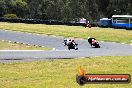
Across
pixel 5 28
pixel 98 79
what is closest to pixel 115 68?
pixel 98 79

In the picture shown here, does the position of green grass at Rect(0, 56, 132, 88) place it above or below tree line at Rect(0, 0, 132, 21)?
above

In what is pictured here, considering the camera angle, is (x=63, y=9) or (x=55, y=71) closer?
(x=55, y=71)

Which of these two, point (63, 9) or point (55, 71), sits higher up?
point (55, 71)

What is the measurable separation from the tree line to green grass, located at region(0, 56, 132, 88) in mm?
75860

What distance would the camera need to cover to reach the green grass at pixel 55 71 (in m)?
13.1

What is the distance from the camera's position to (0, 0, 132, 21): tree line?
318 ft

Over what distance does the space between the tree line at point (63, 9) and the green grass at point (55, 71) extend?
75.9 m

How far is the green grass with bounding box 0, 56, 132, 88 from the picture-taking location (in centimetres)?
1305

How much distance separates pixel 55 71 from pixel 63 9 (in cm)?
8242

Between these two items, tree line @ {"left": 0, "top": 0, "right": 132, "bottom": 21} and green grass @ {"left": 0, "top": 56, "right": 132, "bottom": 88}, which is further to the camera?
tree line @ {"left": 0, "top": 0, "right": 132, "bottom": 21}

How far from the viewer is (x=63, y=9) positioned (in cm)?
9775

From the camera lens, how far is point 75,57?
2108 cm

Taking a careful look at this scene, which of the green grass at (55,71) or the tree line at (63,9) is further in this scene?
the tree line at (63,9)

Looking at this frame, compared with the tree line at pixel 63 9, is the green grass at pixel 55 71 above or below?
above
